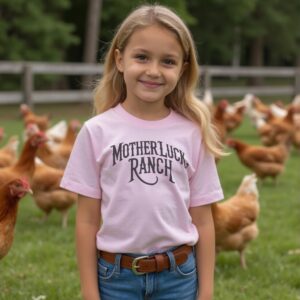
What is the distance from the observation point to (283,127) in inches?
A: 465

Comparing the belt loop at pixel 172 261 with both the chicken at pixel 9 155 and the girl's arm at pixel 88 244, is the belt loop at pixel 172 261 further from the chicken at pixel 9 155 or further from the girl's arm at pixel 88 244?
the chicken at pixel 9 155

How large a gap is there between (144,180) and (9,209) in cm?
227

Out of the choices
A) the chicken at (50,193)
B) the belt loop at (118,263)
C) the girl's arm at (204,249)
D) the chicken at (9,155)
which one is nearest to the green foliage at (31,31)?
the chicken at (9,155)

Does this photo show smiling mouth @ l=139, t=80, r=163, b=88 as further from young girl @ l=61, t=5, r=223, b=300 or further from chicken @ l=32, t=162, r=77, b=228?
chicken @ l=32, t=162, r=77, b=228

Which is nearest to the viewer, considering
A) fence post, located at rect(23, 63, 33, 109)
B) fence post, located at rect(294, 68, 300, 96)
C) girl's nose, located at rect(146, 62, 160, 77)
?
girl's nose, located at rect(146, 62, 160, 77)

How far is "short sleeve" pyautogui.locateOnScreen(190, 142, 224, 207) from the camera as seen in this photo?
2.68 metres

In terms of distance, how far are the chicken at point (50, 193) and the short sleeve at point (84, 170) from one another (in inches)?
166

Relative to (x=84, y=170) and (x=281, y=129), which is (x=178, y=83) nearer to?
(x=84, y=170)

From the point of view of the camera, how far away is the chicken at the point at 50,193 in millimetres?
6797

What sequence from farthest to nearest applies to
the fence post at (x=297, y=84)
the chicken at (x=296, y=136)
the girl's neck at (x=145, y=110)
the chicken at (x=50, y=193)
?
the fence post at (x=297, y=84), the chicken at (x=296, y=136), the chicken at (x=50, y=193), the girl's neck at (x=145, y=110)

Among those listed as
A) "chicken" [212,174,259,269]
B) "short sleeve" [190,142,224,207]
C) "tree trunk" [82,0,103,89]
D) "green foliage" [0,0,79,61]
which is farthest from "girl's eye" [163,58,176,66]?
"tree trunk" [82,0,103,89]

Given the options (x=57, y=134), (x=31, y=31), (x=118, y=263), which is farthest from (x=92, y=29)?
(x=118, y=263)

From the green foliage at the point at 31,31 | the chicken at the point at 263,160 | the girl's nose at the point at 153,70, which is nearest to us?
the girl's nose at the point at 153,70

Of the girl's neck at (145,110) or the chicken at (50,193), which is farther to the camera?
the chicken at (50,193)
